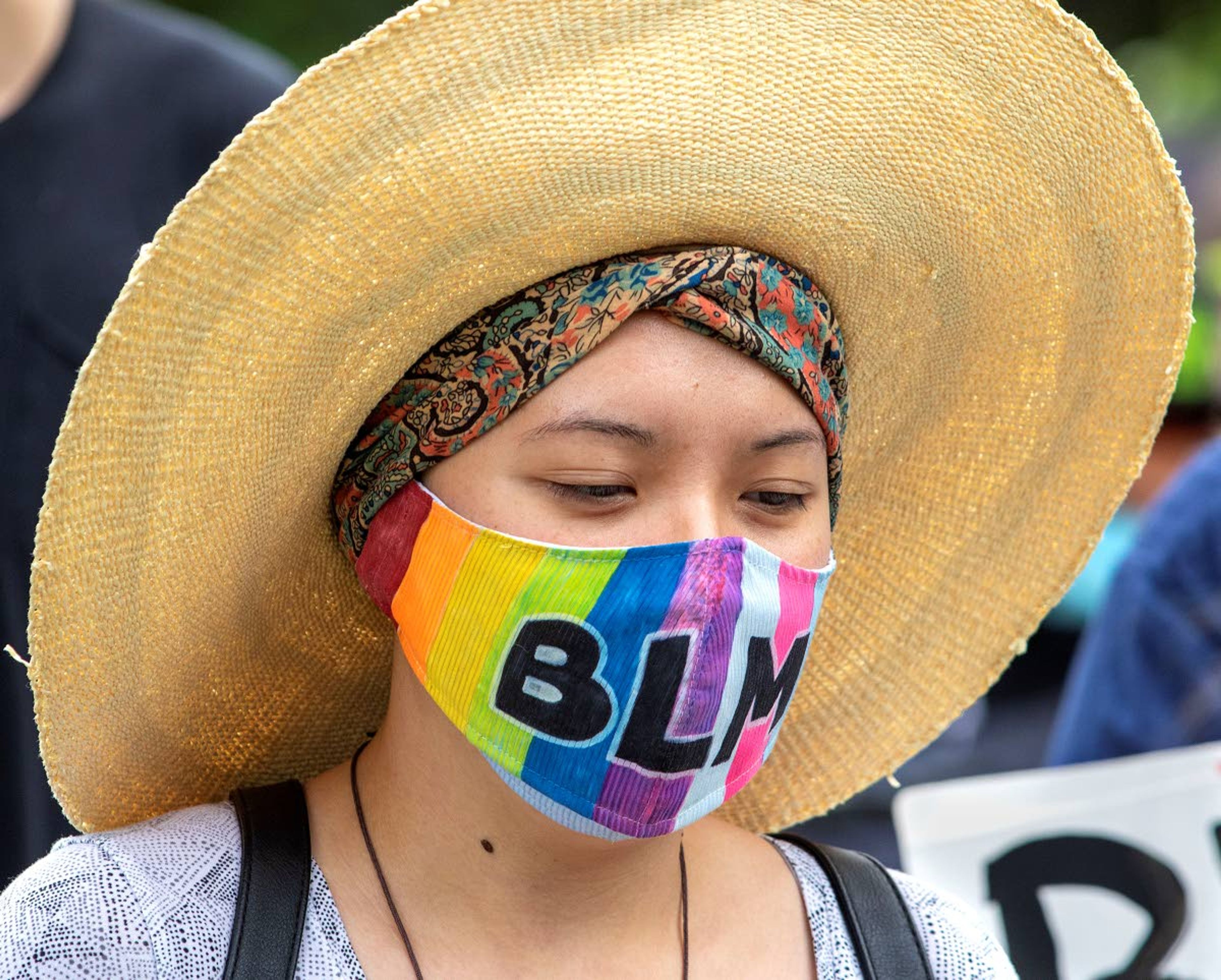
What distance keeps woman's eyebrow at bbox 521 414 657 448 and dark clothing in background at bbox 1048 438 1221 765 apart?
6.64 feet

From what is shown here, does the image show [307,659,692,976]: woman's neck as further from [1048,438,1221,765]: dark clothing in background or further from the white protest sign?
[1048,438,1221,765]: dark clothing in background

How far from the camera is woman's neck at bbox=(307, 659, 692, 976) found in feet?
6.39

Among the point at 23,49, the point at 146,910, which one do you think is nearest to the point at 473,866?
the point at 146,910

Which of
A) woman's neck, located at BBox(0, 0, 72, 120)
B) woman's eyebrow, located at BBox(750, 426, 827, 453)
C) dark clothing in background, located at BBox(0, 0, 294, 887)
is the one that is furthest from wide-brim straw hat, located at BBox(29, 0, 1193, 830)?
woman's neck, located at BBox(0, 0, 72, 120)

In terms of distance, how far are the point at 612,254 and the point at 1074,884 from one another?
152 cm

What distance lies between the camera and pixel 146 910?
1.82 metres

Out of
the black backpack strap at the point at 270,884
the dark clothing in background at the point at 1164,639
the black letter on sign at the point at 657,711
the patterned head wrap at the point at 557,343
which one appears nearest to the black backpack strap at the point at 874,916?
the black letter on sign at the point at 657,711

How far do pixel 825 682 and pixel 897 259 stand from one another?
2.01 ft

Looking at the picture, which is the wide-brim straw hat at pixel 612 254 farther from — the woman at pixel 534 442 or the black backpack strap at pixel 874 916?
the black backpack strap at pixel 874 916

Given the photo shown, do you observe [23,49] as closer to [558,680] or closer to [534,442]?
[534,442]

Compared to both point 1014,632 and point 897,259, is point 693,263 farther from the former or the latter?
point 1014,632

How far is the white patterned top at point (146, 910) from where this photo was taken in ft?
5.84

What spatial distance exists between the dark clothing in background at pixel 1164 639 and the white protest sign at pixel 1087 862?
565 mm

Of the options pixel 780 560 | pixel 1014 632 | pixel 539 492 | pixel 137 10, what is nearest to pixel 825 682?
pixel 1014 632
